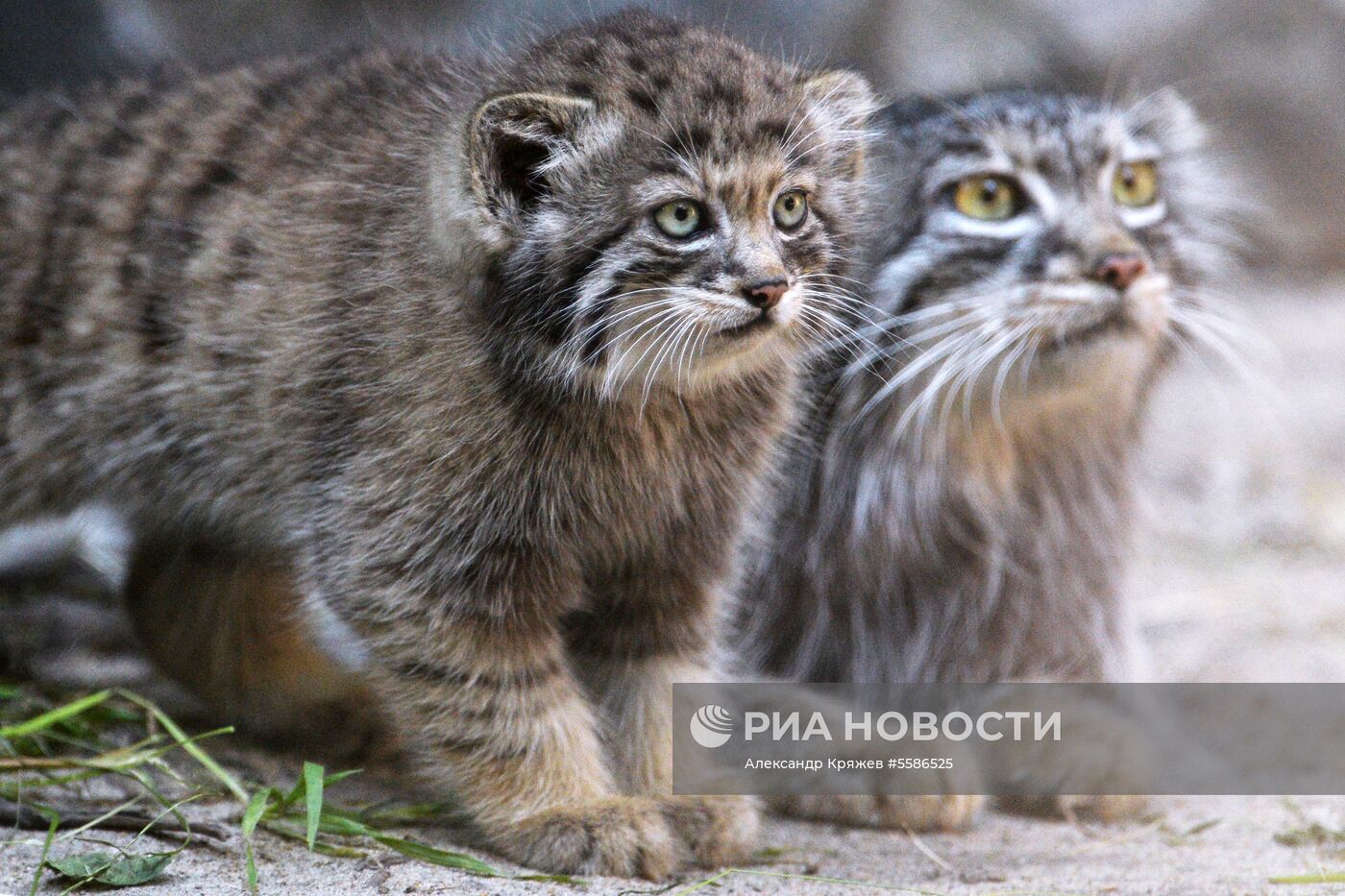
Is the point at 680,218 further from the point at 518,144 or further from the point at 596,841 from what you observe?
the point at 596,841

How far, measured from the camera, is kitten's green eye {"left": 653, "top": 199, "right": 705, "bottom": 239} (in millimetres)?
2188

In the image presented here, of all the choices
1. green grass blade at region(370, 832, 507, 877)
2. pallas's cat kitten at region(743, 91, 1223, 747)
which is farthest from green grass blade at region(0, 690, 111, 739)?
pallas's cat kitten at region(743, 91, 1223, 747)

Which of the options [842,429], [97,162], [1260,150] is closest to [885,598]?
[842,429]

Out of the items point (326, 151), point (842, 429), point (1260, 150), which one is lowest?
point (842, 429)

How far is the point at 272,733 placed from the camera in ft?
10.2

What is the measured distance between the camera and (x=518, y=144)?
2230 millimetres

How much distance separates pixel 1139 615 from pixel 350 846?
9.77 feet

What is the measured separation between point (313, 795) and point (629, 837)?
1.81ft

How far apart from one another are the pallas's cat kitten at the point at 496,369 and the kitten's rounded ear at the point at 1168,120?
3.64 feet

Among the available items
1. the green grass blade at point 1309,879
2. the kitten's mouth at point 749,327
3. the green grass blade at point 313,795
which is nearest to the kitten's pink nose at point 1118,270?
the kitten's mouth at point 749,327

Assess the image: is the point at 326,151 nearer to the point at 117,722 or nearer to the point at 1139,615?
the point at 117,722

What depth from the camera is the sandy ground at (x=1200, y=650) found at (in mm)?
2303

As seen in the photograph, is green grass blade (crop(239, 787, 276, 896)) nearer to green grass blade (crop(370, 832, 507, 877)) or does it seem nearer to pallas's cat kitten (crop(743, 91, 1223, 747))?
green grass blade (crop(370, 832, 507, 877))

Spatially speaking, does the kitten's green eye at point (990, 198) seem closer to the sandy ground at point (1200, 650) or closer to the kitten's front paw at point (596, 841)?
the sandy ground at point (1200, 650)
